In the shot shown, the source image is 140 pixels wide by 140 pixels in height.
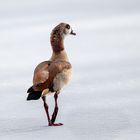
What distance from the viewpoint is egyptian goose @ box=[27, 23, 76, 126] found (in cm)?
666

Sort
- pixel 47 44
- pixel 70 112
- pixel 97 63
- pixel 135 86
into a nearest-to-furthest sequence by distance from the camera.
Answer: pixel 70 112
pixel 135 86
pixel 97 63
pixel 47 44

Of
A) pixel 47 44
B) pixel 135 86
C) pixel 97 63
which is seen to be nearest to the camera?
pixel 135 86

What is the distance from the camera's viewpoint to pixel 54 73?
675 centimetres

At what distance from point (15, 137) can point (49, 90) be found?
1.87ft

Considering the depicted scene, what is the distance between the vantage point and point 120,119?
692cm

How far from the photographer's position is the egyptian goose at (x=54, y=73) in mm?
6656

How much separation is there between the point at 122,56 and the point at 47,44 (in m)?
3.25

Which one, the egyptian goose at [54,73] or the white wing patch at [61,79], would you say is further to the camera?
the white wing patch at [61,79]

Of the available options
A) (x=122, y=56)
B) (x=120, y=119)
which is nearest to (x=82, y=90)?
(x=120, y=119)

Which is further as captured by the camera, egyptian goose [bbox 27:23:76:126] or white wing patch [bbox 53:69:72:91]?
white wing patch [bbox 53:69:72:91]

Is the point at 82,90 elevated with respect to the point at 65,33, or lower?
lower

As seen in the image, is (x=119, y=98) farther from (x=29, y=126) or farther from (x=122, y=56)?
(x=122, y=56)

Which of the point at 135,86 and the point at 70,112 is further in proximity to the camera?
the point at 135,86

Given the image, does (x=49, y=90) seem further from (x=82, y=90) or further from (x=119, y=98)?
(x=82, y=90)
